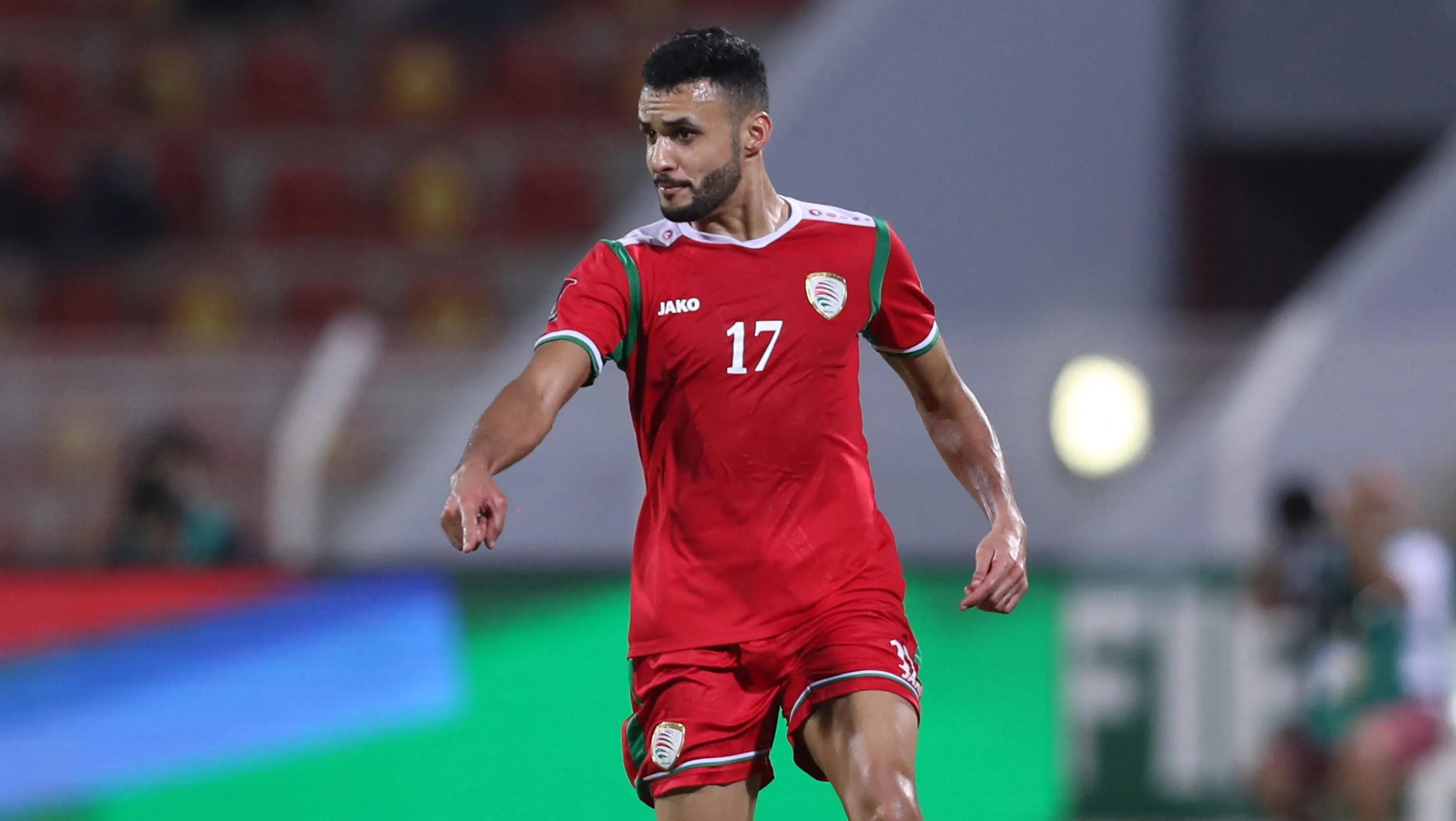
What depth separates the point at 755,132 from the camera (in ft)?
13.4

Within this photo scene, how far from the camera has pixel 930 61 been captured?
11.9 meters

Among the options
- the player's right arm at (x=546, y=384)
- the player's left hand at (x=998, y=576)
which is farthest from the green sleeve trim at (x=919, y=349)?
the player's right arm at (x=546, y=384)

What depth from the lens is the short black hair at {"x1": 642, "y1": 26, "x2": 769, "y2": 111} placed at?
3.96 m

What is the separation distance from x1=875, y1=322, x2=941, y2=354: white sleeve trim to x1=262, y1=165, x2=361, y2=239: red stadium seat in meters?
9.28

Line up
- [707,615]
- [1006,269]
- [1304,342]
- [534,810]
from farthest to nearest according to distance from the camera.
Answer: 1. [1006,269]
2. [1304,342]
3. [534,810]
4. [707,615]

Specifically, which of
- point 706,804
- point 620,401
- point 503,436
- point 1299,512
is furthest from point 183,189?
point 503,436

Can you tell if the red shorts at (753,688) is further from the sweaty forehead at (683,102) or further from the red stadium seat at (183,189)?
the red stadium seat at (183,189)

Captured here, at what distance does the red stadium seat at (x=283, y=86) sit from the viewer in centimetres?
1362

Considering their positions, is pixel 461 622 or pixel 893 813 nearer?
pixel 893 813

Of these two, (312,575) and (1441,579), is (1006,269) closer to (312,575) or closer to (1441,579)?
(1441,579)

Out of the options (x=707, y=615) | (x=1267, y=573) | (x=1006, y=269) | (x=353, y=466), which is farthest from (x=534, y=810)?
(x=1006, y=269)

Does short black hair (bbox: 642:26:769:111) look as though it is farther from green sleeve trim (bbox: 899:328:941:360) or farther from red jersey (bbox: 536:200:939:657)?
green sleeve trim (bbox: 899:328:941:360)

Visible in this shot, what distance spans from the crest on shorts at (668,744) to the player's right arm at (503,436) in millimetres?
667

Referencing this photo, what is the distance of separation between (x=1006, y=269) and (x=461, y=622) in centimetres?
513
